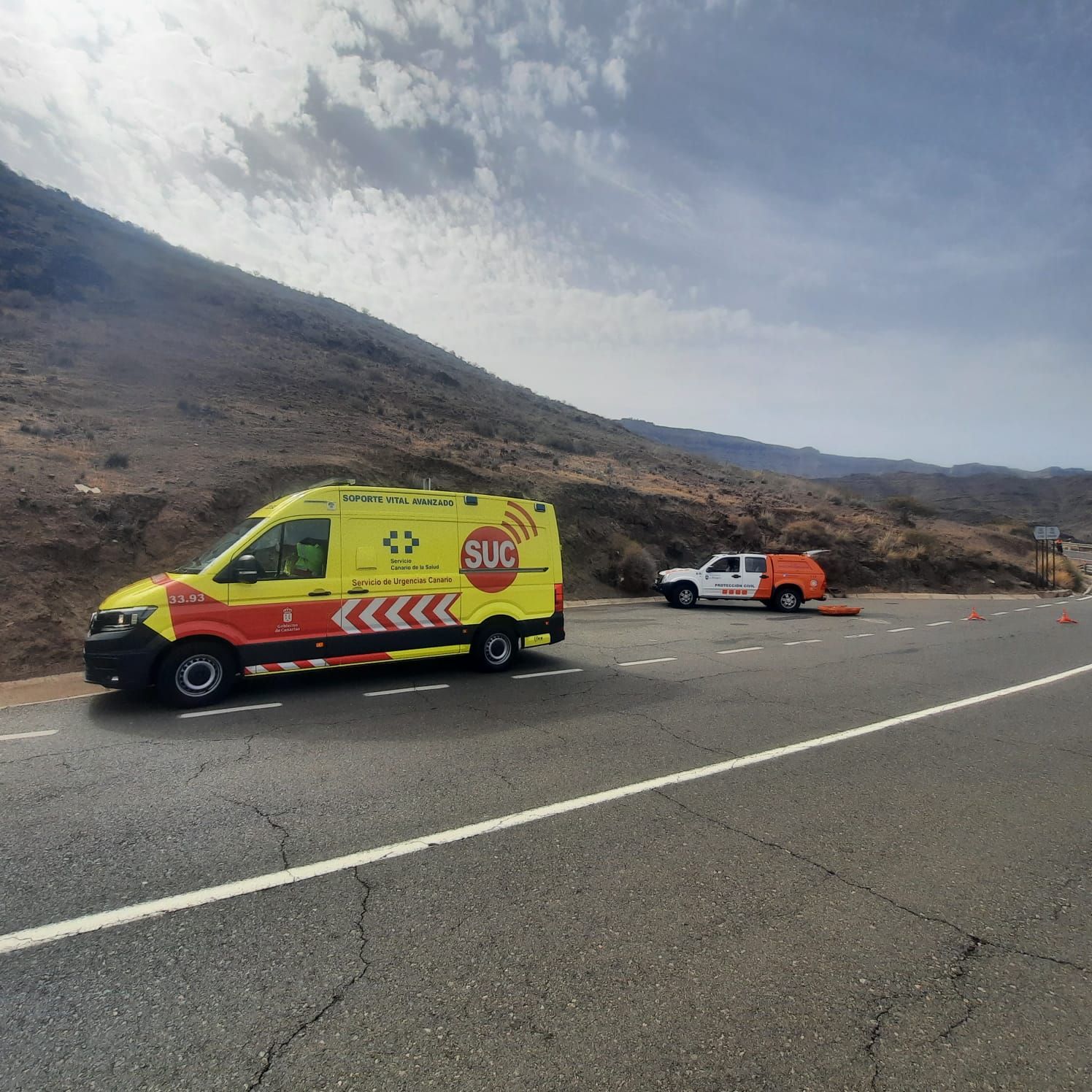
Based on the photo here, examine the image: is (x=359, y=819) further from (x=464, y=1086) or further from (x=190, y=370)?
(x=190, y=370)

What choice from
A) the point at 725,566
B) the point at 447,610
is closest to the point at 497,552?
the point at 447,610

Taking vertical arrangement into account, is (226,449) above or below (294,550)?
above

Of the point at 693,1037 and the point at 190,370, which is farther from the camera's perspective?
the point at 190,370

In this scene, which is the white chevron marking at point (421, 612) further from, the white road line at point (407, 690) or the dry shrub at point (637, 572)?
the dry shrub at point (637, 572)

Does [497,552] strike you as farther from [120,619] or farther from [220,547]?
[120,619]

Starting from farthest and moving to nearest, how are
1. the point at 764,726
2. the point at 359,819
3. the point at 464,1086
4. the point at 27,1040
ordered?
1. the point at 764,726
2. the point at 359,819
3. the point at 27,1040
4. the point at 464,1086

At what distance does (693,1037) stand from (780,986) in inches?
21.0

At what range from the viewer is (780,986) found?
273 cm

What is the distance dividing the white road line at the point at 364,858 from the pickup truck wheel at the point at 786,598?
44.6 feet

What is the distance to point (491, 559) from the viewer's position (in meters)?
8.88

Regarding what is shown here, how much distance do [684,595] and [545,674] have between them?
1112cm

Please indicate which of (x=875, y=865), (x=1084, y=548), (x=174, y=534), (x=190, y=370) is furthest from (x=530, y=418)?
(x=1084, y=548)

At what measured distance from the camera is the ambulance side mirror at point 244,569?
7.09 metres

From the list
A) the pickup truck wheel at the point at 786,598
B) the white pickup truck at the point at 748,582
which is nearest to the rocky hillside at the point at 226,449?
the white pickup truck at the point at 748,582
